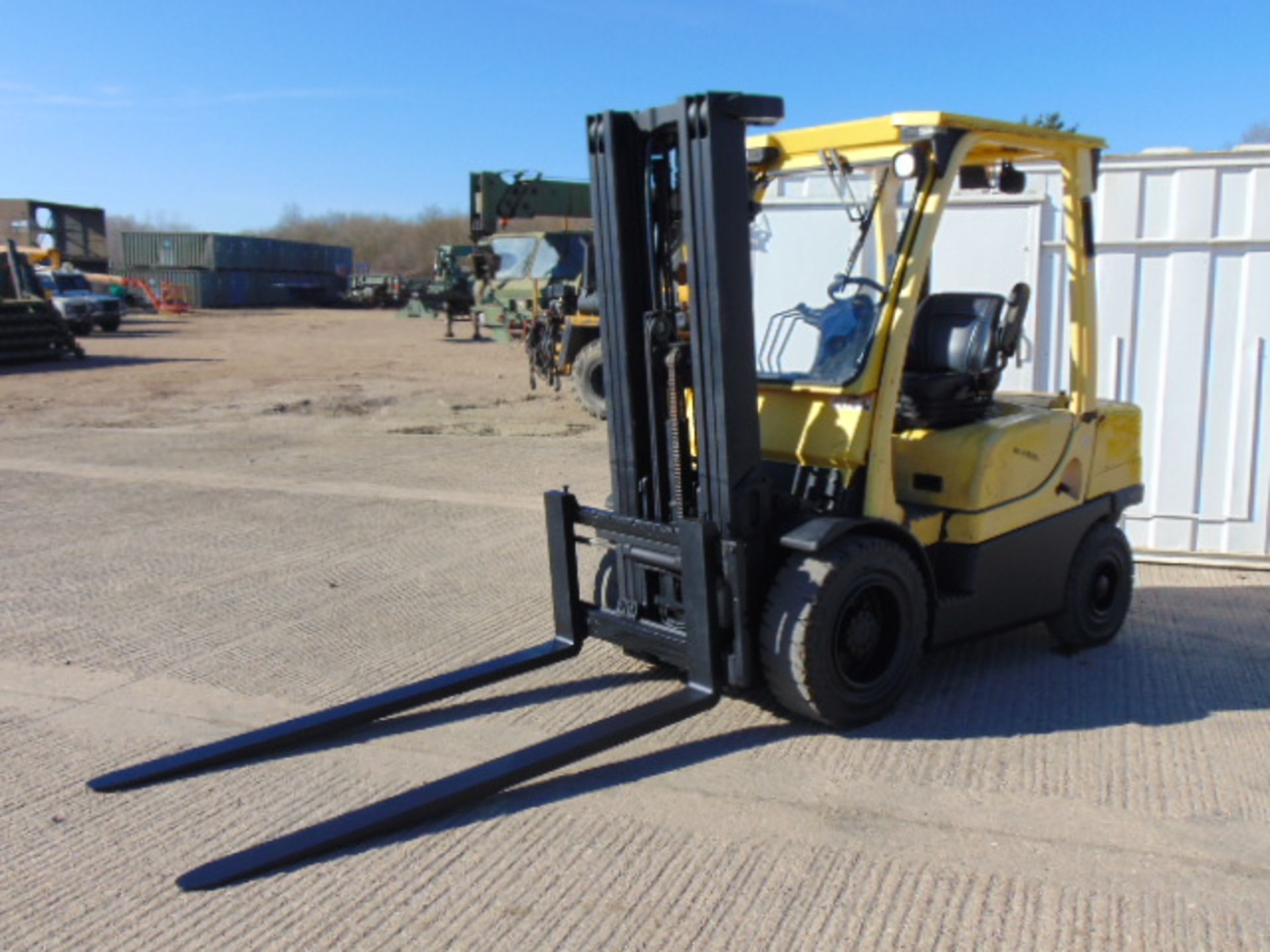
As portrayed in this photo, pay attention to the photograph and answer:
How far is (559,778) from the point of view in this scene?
421 centimetres

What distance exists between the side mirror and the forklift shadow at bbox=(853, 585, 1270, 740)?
2110 mm

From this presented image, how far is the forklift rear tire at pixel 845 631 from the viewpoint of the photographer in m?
4.28

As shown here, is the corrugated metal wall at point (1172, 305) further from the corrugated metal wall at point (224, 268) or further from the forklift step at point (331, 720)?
the corrugated metal wall at point (224, 268)

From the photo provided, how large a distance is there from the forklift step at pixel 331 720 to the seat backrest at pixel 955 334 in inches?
80.5

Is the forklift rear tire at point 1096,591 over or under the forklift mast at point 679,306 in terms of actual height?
under

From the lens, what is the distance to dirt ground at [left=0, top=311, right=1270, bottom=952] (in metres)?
3.28

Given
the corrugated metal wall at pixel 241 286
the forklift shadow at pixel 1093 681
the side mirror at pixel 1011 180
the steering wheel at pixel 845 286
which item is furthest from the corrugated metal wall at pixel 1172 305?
the corrugated metal wall at pixel 241 286

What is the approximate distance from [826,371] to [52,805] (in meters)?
3.30

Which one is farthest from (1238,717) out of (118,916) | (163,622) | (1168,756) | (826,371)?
(163,622)

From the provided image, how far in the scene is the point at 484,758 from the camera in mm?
4398

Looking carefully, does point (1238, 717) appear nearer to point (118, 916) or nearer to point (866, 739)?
point (866, 739)

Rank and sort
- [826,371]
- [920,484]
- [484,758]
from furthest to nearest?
[920,484]
[826,371]
[484,758]

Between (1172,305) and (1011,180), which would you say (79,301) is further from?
(1011,180)

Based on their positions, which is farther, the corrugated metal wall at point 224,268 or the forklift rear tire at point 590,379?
the corrugated metal wall at point 224,268
